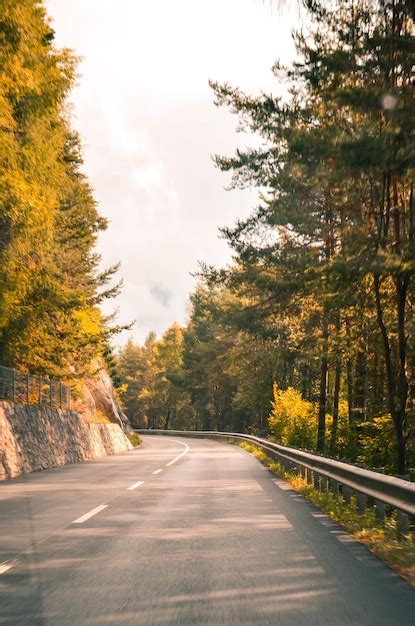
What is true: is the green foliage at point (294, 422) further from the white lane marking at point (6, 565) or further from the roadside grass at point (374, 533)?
the white lane marking at point (6, 565)

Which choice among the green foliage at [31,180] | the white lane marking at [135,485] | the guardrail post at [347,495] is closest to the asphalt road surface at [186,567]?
the guardrail post at [347,495]

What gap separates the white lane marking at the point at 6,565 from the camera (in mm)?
6590

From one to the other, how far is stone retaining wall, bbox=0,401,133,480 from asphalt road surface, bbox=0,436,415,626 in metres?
7.26

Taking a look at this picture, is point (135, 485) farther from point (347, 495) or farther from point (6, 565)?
point (6, 565)

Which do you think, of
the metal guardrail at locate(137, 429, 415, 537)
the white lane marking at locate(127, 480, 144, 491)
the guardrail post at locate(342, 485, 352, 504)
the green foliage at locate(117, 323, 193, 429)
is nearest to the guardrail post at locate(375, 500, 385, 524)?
the metal guardrail at locate(137, 429, 415, 537)

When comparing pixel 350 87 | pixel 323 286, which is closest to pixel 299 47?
pixel 350 87

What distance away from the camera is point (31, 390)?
24.7m

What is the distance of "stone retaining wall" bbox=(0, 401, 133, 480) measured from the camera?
19.5 m

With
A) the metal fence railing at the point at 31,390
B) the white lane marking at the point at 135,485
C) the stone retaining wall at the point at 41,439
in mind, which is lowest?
the white lane marking at the point at 135,485

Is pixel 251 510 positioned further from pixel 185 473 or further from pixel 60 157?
pixel 60 157

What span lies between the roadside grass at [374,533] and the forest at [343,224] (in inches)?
152

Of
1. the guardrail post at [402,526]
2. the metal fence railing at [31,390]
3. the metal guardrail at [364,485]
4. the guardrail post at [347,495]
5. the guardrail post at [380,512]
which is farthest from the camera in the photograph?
the metal fence railing at [31,390]

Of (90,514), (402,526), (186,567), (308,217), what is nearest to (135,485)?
→ (90,514)

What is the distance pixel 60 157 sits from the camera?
24562mm
